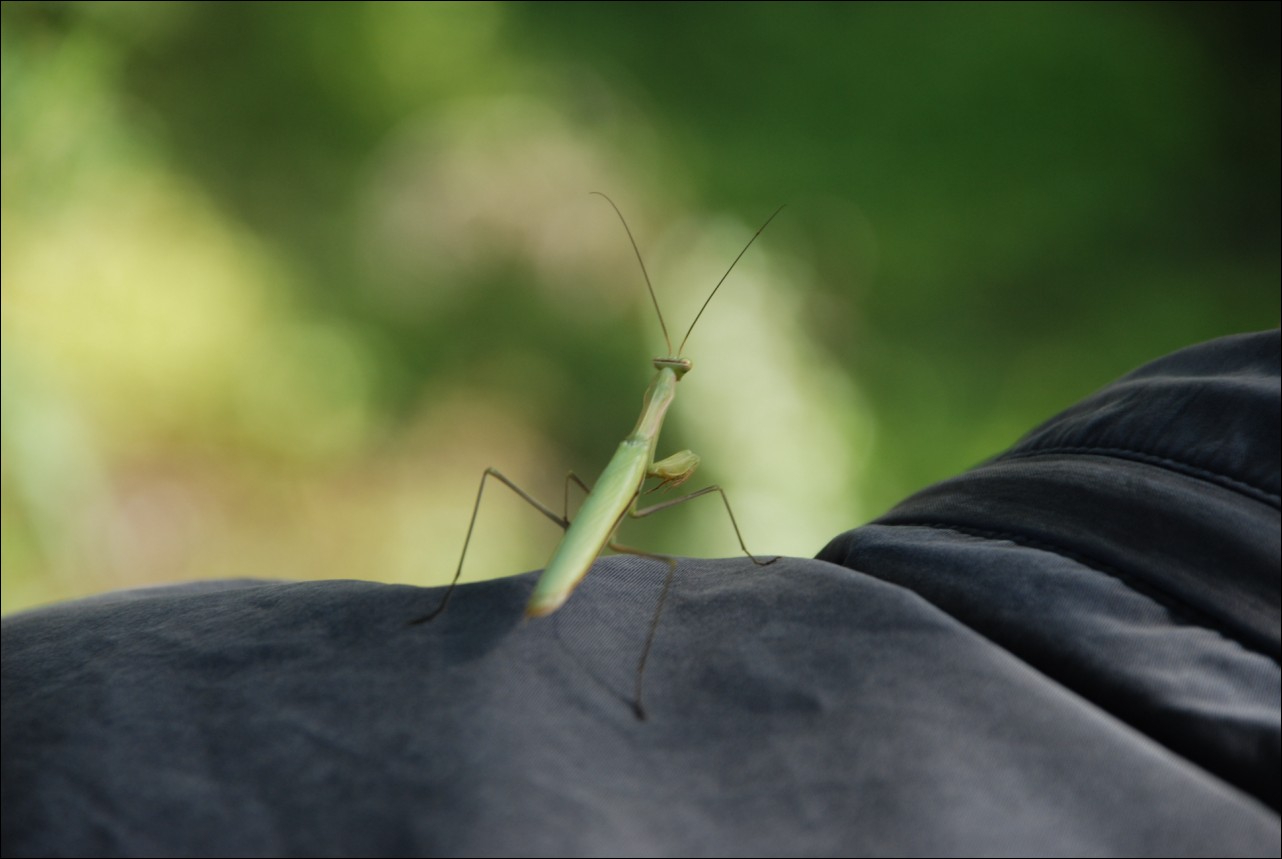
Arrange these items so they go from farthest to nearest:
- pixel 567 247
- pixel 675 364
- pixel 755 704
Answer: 1. pixel 567 247
2. pixel 675 364
3. pixel 755 704

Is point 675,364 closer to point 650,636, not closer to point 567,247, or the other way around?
point 650,636

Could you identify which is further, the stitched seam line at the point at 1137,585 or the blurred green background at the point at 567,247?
the blurred green background at the point at 567,247

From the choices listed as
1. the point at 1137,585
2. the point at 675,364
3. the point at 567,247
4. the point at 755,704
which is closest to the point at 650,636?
the point at 755,704

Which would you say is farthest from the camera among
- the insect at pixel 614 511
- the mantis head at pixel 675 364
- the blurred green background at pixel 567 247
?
the blurred green background at pixel 567 247

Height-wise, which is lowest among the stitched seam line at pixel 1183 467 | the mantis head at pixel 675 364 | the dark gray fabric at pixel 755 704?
the dark gray fabric at pixel 755 704

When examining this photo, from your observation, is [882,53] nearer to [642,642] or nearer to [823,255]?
[823,255]

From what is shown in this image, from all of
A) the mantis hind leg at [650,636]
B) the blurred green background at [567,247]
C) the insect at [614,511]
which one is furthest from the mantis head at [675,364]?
the blurred green background at [567,247]

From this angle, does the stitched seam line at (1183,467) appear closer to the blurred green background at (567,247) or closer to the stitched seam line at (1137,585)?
the stitched seam line at (1137,585)
